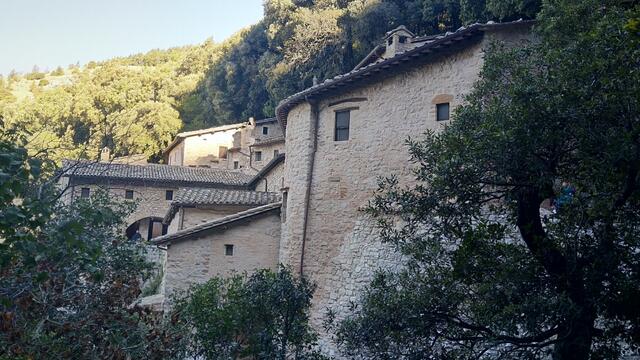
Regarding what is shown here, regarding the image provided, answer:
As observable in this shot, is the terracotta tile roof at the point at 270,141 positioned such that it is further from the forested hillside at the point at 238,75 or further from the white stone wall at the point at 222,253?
the white stone wall at the point at 222,253

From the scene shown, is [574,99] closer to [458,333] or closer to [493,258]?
[493,258]

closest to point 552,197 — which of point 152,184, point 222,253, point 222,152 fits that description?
point 222,253

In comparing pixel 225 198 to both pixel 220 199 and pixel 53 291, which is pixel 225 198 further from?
pixel 53 291

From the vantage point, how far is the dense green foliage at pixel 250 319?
9.48 meters

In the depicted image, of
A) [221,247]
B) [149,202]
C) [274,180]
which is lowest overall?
A: [221,247]

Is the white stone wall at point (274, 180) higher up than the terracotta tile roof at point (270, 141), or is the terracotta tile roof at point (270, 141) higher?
the terracotta tile roof at point (270, 141)

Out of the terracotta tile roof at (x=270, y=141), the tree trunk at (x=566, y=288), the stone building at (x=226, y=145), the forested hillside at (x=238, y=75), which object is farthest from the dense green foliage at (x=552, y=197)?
the stone building at (x=226, y=145)

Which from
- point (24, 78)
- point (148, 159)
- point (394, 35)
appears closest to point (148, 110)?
point (148, 159)

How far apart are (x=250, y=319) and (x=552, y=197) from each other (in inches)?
204

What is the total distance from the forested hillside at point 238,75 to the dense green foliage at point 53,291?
10.3 m

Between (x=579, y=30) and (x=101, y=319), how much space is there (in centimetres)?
742

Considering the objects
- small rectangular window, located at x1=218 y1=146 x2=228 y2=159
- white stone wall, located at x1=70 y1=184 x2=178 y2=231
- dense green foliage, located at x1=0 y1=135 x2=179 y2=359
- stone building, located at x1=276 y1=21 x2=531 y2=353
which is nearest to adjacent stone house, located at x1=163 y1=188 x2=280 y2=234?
stone building, located at x1=276 y1=21 x2=531 y2=353

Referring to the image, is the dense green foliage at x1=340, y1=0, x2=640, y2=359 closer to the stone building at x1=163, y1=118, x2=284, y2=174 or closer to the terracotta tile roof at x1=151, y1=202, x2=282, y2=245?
the terracotta tile roof at x1=151, y1=202, x2=282, y2=245

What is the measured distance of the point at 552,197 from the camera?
23.6ft
